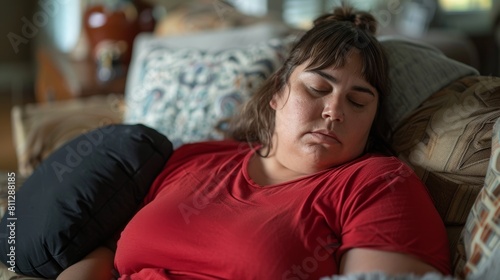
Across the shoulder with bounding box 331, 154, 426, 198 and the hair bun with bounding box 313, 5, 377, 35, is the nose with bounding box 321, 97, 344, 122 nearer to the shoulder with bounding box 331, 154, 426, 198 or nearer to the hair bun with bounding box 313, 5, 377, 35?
the shoulder with bounding box 331, 154, 426, 198

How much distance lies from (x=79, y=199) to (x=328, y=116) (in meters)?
0.56

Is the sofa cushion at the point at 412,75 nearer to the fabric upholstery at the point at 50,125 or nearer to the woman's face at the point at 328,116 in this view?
the woman's face at the point at 328,116

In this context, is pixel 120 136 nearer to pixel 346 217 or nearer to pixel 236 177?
pixel 236 177

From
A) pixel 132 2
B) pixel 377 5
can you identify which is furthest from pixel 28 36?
pixel 377 5

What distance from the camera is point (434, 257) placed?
1.07m

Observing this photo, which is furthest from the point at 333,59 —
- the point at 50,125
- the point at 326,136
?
the point at 50,125

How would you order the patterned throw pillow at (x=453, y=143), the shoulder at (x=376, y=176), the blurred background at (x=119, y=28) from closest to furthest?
1. the shoulder at (x=376, y=176)
2. the patterned throw pillow at (x=453, y=143)
3. the blurred background at (x=119, y=28)

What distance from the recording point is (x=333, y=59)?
1.32 meters

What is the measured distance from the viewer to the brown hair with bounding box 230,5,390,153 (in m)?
1.33

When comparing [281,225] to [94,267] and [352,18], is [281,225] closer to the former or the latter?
[94,267]

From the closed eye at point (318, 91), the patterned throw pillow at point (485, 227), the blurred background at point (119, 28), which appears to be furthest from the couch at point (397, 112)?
the blurred background at point (119, 28)

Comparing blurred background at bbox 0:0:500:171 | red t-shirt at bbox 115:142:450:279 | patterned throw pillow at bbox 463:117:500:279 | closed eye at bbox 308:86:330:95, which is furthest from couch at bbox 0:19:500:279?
blurred background at bbox 0:0:500:171

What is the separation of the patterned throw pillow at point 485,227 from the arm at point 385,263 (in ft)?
0.24

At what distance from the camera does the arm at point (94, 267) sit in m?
1.34
